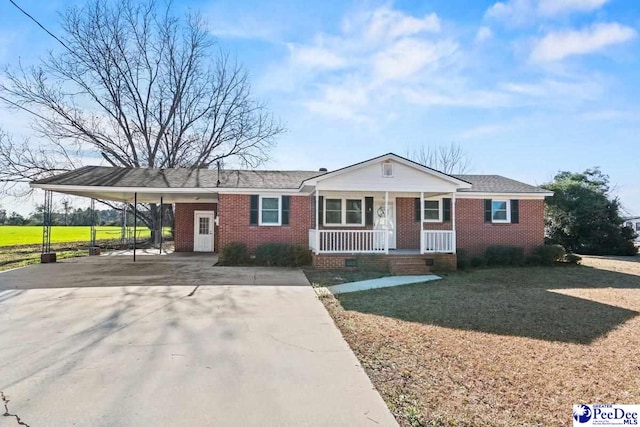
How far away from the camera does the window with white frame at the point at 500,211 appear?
49.9 feet

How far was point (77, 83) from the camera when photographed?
23.8 metres

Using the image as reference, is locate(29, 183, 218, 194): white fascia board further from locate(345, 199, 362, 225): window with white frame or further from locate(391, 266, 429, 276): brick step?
locate(391, 266, 429, 276): brick step

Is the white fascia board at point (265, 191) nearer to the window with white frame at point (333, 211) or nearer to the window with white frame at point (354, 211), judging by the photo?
the window with white frame at point (333, 211)

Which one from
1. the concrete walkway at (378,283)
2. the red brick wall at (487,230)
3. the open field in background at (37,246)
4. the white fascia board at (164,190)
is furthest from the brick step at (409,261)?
the open field in background at (37,246)

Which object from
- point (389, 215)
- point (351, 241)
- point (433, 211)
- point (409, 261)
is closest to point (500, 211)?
point (433, 211)

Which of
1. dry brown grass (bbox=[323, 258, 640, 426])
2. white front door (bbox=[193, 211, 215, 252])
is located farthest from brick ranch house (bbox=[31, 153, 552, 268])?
dry brown grass (bbox=[323, 258, 640, 426])

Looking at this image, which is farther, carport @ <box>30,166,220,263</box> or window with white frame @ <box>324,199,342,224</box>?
window with white frame @ <box>324,199,342,224</box>

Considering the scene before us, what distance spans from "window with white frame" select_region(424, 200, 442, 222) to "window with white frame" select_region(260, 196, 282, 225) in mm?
6189

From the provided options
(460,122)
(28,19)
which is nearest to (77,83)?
(28,19)

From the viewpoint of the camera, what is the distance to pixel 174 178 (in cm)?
1555

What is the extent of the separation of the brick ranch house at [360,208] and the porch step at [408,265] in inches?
9.5

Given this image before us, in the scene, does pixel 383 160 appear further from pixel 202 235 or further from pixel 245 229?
pixel 202 235

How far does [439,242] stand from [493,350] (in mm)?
8921

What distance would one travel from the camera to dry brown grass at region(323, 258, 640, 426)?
329 cm
